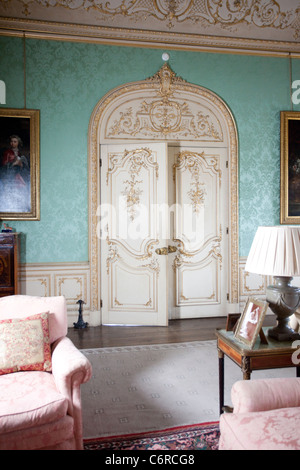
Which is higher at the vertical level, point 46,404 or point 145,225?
point 145,225

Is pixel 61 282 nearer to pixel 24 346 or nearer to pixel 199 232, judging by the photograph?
pixel 199 232

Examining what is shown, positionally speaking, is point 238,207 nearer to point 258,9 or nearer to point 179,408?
point 258,9

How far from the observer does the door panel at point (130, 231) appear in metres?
4.78

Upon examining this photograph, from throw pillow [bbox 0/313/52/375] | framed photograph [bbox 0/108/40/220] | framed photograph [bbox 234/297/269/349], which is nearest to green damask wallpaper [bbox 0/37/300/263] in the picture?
framed photograph [bbox 0/108/40/220]

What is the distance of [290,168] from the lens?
5.21 meters

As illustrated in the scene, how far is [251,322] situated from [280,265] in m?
0.38

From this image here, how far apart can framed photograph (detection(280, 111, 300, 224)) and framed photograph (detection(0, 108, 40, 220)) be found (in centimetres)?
323

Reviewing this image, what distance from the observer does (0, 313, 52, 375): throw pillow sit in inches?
84.1

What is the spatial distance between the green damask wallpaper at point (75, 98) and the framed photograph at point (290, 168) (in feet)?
1.44

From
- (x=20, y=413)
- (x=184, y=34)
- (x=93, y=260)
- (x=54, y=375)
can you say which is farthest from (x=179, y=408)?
(x=184, y=34)

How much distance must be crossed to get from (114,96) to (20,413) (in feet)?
13.1

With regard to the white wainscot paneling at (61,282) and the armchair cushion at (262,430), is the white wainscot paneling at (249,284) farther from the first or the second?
the armchair cushion at (262,430)

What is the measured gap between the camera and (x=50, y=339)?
7.86 feet

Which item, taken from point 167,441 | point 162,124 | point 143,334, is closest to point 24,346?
point 167,441
